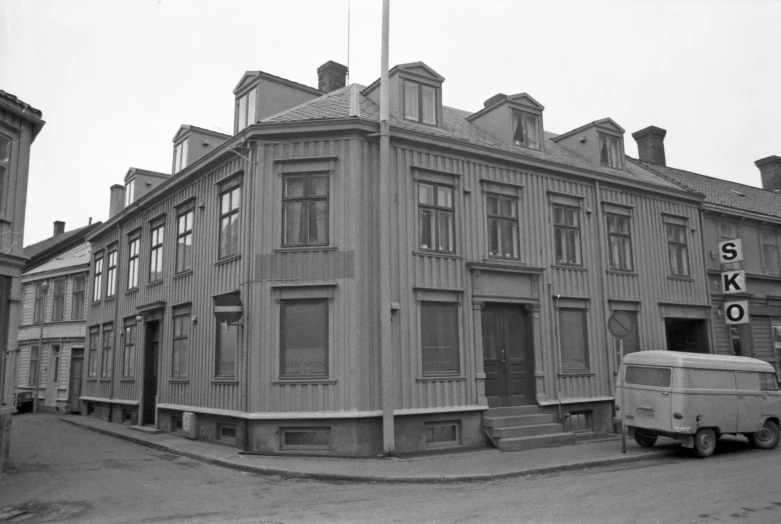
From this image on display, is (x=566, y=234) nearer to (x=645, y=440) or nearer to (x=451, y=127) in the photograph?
(x=451, y=127)

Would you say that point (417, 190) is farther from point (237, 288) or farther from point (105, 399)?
point (105, 399)

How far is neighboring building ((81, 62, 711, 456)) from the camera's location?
560 inches

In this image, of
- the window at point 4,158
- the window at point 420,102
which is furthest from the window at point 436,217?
the window at point 4,158

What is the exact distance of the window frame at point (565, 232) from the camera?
18.0 metres

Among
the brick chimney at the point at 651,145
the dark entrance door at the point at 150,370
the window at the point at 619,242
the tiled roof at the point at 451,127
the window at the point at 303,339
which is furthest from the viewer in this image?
the brick chimney at the point at 651,145

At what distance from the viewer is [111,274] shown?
79.6 ft

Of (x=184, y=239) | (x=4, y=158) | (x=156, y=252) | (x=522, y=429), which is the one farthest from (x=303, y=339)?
(x=156, y=252)

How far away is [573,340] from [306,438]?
8.02m

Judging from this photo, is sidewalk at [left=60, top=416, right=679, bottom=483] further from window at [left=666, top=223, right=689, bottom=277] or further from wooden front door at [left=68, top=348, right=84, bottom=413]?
wooden front door at [left=68, top=348, right=84, bottom=413]

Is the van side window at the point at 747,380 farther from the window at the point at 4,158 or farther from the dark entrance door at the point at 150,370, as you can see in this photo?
the window at the point at 4,158

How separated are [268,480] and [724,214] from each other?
18415mm

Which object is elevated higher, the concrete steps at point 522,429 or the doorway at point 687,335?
the doorway at point 687,335

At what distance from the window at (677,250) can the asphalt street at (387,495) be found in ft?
25.9

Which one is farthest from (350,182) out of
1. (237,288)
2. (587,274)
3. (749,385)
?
(749,385)
